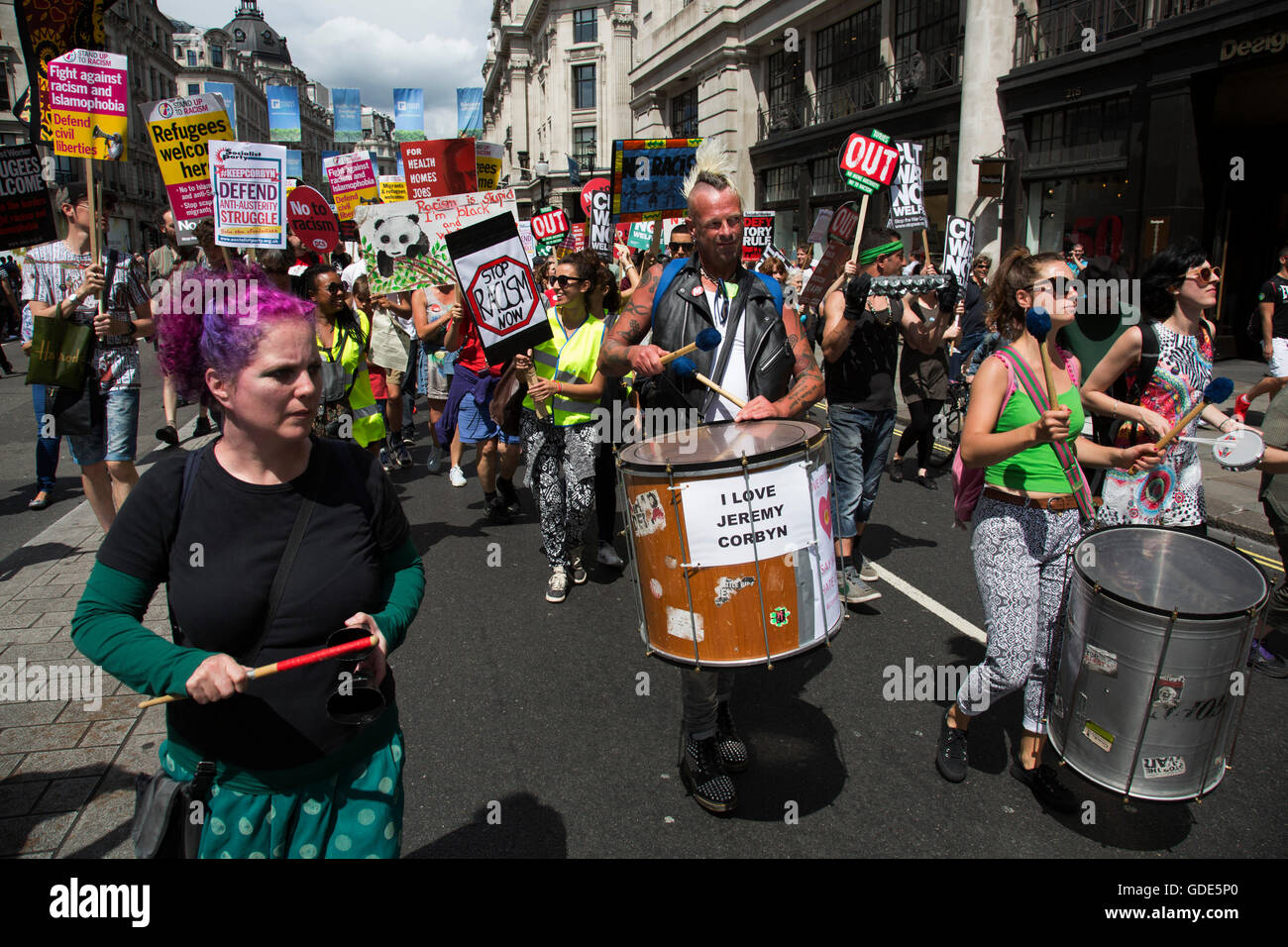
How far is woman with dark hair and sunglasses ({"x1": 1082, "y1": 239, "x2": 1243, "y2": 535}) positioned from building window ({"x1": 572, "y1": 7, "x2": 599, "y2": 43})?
57.0 meters

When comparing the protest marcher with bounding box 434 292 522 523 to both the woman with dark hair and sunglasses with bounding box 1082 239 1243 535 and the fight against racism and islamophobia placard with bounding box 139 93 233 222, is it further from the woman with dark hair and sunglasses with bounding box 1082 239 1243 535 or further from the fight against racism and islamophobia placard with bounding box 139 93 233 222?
the woman with dark hair and sunglasses with bounding box 1082 239 1243 535

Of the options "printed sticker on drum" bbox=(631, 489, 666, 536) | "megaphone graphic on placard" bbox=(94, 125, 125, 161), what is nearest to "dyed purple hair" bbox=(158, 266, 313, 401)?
"printed sticker on drum" bbox=(631, 489, 666, 536)

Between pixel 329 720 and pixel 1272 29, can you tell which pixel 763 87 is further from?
pixel 329 720

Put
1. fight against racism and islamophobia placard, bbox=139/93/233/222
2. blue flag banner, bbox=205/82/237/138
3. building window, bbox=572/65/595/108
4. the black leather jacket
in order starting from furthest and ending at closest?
1. building window, bbox=572/65/595/108
2. blue flag banner, bbox=205/82/237/138
3. fight against racism and islamophobia placard, bbox=139/93/233/222
4. the black leather jacket

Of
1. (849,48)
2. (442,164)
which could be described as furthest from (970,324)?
(849,48)

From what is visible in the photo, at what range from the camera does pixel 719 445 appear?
8.89ft

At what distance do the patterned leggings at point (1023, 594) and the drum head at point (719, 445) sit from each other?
0.94m

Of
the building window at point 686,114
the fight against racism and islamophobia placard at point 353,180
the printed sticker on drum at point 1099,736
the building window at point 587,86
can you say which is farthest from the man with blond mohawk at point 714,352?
the building window at point 587,86

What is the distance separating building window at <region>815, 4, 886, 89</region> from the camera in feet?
68.9

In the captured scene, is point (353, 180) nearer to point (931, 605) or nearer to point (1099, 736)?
point (931, 605)

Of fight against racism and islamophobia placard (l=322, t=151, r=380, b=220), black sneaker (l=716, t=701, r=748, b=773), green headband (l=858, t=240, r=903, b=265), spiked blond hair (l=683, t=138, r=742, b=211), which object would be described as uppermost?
fight against racism and islamophobia placard (l=322, t=151, r=380, b=220)

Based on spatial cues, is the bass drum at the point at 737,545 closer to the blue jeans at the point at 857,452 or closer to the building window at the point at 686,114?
the blue jeans at the point at 857,452

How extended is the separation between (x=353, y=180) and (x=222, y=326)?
13.1m

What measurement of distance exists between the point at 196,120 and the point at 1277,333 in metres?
11.3
